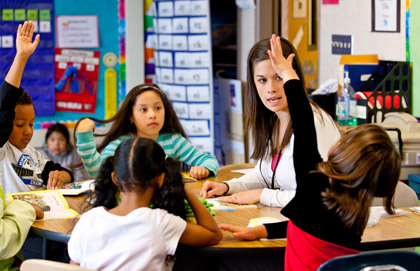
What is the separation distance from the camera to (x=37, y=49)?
5.00 m

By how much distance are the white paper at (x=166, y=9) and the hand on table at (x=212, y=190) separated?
104 inches

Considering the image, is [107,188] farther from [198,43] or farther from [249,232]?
[198,43]

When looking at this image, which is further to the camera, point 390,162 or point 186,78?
point 186,78

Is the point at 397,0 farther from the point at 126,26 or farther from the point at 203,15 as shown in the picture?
the point at 126,26

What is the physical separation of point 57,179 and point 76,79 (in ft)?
8.15

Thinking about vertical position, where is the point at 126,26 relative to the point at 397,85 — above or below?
above

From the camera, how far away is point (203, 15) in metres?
4.79

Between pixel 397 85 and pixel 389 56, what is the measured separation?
356mm

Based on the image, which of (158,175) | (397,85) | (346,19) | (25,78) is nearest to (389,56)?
(397,85)

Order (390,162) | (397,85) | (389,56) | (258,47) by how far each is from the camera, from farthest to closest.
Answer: (389,56), (397,85), (258,47), (390,162)

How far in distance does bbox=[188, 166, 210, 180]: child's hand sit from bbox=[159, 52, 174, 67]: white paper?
213 centimetres

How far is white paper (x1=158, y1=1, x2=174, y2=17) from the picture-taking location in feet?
16.1

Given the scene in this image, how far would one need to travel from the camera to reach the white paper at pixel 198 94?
484 cm

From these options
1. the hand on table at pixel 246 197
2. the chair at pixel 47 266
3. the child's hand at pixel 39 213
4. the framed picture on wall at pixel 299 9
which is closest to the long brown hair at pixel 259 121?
the hand on table at pixel 246 197
